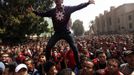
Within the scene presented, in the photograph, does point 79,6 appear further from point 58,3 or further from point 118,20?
point 118,20

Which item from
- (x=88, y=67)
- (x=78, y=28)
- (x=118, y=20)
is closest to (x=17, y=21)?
(x=88, y=67)

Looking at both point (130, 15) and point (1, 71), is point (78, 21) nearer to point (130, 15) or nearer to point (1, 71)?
point (130, 15)

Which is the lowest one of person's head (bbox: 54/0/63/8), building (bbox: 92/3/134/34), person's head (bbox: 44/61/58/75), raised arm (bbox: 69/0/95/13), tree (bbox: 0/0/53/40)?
person's head (bbox: 44/61/58/75)

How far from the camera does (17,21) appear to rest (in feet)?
137

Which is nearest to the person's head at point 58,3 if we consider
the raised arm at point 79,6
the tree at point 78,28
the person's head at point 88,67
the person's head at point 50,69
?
the raised arm at point 79,6

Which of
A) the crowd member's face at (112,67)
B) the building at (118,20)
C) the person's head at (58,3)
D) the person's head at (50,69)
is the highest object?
the building at (118,20)

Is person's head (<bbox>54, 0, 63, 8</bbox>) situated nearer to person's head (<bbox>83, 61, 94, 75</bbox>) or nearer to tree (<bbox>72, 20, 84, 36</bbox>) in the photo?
person's head (<bbox>83, 61, 94, 75</bbox>)

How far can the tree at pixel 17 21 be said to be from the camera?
42312mm

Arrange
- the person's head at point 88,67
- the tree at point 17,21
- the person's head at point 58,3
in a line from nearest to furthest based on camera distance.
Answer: the person's head at point 88,67, the person's head at point 58,3, the tree at point 17,21

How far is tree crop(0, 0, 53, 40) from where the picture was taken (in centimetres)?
4231

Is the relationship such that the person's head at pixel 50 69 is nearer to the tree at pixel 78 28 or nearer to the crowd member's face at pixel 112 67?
the crowd member's face at pixel 112 67

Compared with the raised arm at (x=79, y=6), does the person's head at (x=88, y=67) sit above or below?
below

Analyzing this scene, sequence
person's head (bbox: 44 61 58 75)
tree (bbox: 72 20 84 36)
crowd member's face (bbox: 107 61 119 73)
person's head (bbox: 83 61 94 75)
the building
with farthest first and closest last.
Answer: tree (bbox: 72 20 84 36)
the building
person's head (bbox: 44 61 58 75)
person's head (bbox: 83 61 94 75)
crowd member's face (bbox: 107 61 119 73)

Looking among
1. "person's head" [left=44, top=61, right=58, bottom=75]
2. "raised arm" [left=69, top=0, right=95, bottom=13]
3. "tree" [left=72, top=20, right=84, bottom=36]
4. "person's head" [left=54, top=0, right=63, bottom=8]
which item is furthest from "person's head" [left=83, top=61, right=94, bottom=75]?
"tree" [left=72, top=20, right=84, bottom=36]
